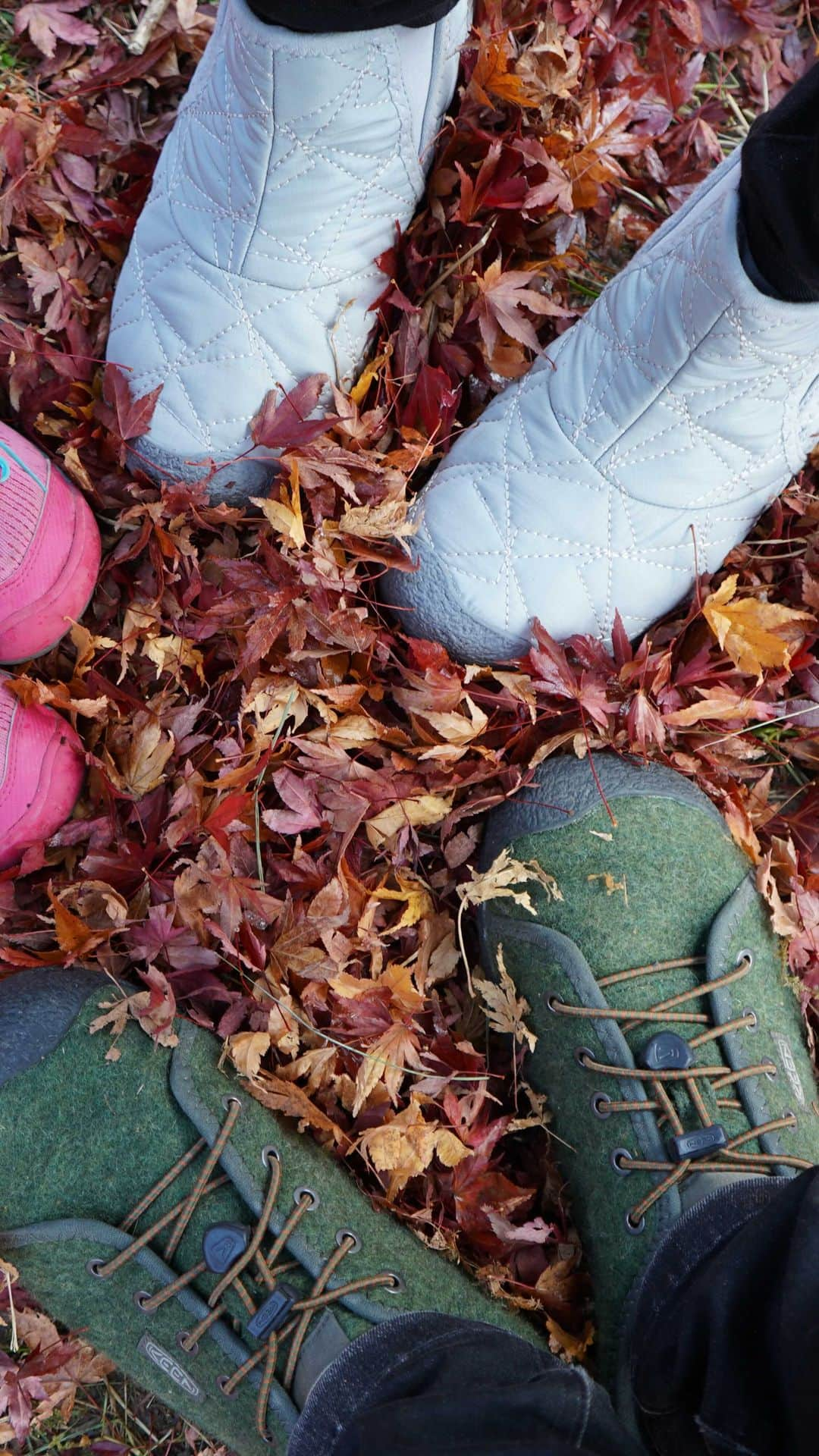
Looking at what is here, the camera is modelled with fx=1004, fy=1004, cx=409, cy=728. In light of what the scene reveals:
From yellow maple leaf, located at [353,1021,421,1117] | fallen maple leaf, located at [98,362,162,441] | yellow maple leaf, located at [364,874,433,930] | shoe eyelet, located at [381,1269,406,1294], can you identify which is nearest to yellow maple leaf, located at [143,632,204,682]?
fallen maple leaf, located at [98,362,162,441]

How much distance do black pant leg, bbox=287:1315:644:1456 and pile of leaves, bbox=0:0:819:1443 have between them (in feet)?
0.62

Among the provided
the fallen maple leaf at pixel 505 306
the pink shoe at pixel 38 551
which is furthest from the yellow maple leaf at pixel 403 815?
the fallen maple leaf at pixel 505 306

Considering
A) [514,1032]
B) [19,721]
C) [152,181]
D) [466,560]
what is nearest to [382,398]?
[466,560]

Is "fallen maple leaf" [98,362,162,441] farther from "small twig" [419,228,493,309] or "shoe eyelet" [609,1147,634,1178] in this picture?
"shoe eyelet" [609,1147,634,1178]

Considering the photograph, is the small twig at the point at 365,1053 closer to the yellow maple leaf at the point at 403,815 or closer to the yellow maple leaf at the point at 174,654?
the yellow maple leaf at the point at 403,815

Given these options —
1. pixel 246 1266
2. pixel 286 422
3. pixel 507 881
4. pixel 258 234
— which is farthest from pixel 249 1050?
pixel 258 234

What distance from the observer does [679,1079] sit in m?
1.23

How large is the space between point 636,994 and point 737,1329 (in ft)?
1.33

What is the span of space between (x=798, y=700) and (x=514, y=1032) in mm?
610

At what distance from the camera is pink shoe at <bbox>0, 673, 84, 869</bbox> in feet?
4.08

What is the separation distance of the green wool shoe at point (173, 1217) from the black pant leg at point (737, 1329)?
26 cm

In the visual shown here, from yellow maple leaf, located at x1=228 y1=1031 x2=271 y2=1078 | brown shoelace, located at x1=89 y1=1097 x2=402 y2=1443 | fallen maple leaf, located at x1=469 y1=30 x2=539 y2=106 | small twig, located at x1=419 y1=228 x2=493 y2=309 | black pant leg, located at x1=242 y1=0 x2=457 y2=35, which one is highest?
black pant leg, located at x1=242 y1=0 x2=457 y2=35

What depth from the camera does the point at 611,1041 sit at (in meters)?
1.25

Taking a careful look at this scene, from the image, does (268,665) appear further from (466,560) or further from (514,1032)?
(514,1032)
